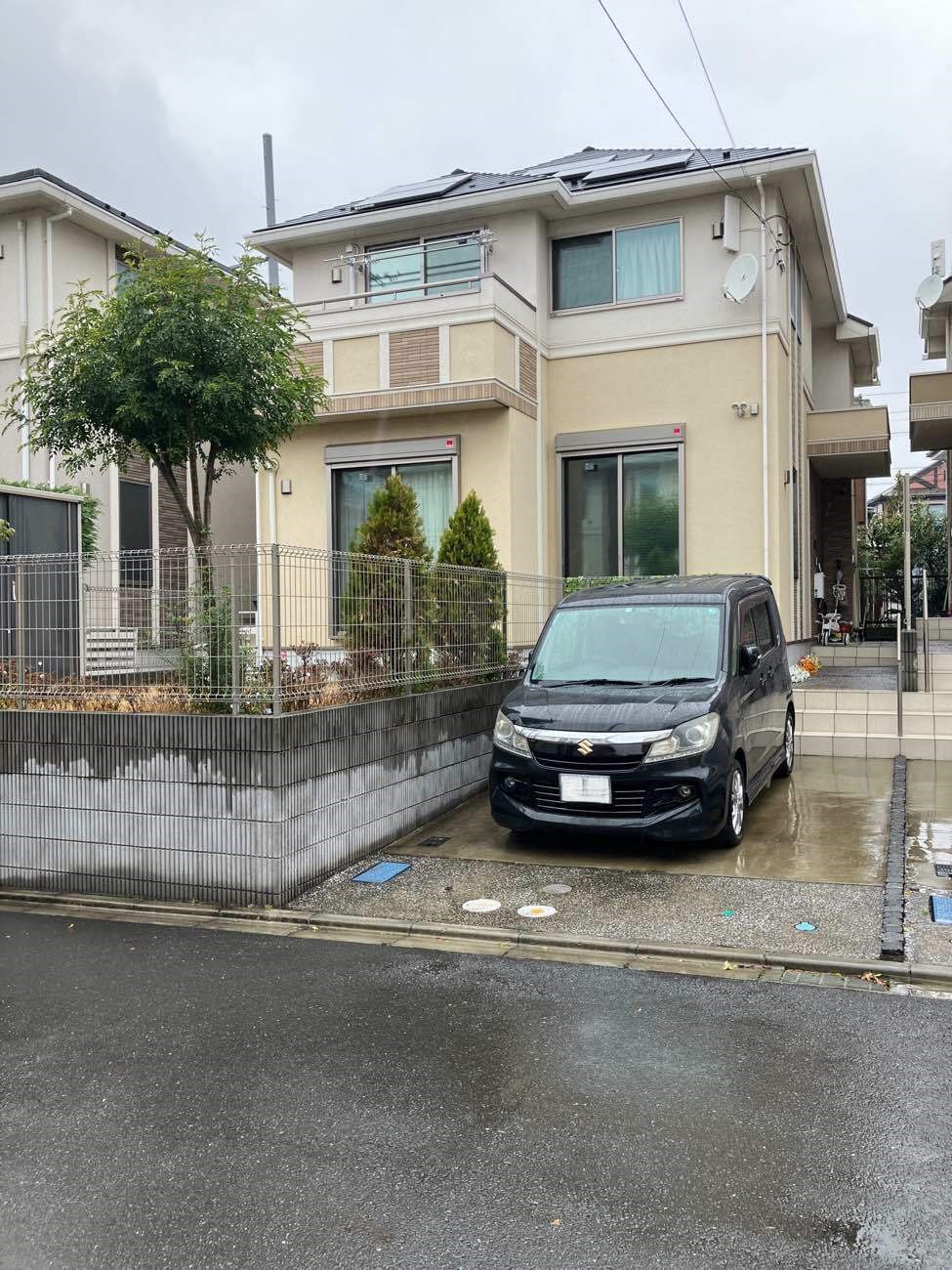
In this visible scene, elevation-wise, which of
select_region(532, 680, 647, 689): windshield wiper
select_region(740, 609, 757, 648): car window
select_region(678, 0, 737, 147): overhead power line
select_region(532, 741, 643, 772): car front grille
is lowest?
select_region(532, 741, 643, 772): car front grille

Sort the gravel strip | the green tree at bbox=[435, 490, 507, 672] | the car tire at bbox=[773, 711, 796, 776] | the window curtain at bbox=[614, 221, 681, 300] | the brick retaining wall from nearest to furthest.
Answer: the gravel strip, the brick retaining wall, the green tree at bbox=[435, 490, 507, 672], the car tire at bbox=[773, 711, 796, 776], the window curtain at bbox=[614, 221, 681, 300]

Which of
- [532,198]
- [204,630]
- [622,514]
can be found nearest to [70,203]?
[532,198]

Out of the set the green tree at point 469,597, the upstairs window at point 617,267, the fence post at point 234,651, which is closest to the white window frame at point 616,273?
the upstairs window at point 617,267

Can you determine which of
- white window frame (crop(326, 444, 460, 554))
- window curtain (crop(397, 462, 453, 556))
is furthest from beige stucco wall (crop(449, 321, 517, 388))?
window curtain (crop(397, 462, 453, 556))

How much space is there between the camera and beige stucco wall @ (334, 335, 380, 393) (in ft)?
43.5

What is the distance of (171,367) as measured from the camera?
8594 mm

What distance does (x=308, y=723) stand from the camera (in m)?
6.36

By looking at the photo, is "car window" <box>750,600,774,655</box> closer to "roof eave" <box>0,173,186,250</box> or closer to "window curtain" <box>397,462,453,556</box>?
"window curtain" <box>397,462,453,556</box>

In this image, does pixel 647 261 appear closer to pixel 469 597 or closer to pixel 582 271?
pixel 582 271

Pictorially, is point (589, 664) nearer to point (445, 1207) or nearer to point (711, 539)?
point (445, 1207)

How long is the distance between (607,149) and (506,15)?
10.6 metres

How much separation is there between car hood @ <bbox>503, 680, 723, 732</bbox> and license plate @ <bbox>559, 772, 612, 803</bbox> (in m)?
0.31

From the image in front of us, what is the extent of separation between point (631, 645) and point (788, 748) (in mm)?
2837

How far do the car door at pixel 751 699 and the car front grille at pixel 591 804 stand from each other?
42.8 inches
